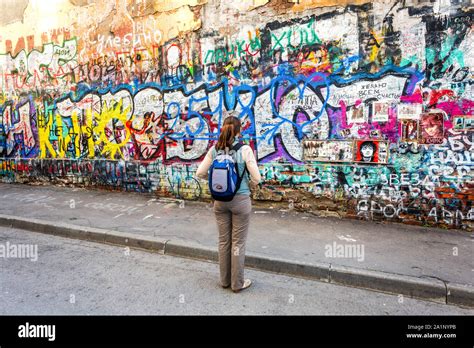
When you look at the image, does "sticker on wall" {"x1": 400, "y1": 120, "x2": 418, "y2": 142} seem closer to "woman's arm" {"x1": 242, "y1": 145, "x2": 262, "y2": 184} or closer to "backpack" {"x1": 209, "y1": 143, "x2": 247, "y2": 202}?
"woman's arm" {"x1": 242, "y1": 145, "x2": 262, "y2": 184}

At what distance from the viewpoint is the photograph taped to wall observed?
5.84m

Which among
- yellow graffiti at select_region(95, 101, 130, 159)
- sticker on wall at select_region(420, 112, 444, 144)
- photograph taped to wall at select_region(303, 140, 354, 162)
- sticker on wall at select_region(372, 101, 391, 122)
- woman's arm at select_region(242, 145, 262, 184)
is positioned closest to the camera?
woman's arm at select_region(242, 145, 262, 184)

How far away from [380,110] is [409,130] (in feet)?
1.91

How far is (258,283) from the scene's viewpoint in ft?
12.6

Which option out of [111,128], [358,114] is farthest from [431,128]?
[111,128]

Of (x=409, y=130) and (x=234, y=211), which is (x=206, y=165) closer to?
(x=234, y=211)

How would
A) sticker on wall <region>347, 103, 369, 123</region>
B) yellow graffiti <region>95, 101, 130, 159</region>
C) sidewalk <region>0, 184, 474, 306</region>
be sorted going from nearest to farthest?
sidewalk <region>0, 184, 474, 306</region>, sticker on wall <region>347, 103, 369, 123</region>, yellow graffiti <region>95, 101, 130, 159</region>

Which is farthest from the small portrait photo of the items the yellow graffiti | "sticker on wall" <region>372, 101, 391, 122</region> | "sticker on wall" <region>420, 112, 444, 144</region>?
the yellow graffiti

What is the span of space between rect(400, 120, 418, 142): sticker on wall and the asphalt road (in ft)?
9.63

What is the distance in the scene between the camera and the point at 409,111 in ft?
17.7

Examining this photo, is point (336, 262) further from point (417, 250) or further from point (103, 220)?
point (103, 220)

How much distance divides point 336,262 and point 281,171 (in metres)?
2.55
